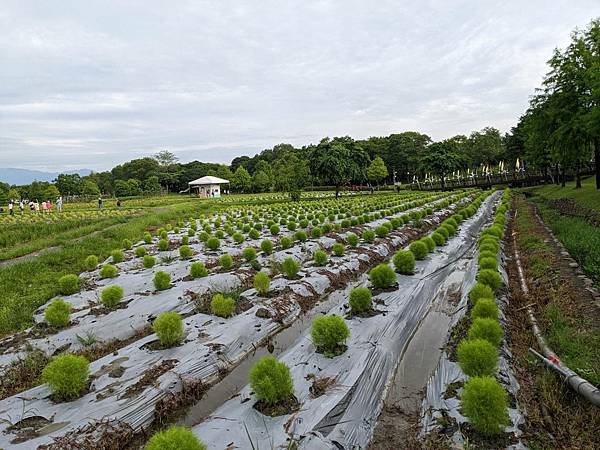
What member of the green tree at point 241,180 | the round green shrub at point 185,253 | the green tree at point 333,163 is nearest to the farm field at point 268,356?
the round green shrub at point 185,253

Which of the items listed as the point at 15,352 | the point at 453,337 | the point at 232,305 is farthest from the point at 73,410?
the point at 453,337

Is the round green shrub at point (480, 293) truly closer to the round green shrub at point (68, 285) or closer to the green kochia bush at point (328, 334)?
the green kochia bush at point (328, 334)

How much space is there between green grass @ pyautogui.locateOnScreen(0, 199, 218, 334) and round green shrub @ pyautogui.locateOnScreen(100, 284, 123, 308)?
1.57 m

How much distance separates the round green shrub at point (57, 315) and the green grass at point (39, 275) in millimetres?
1063

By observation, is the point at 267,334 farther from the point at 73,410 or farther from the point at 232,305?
the point at 73,410

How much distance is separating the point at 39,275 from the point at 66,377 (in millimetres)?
8059

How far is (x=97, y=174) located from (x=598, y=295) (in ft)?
340

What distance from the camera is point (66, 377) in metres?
4.57

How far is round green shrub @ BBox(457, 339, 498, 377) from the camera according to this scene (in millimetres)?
4598

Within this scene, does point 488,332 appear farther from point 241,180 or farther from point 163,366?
point 241,180

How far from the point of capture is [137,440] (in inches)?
168

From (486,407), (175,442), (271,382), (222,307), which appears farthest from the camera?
(222,307)

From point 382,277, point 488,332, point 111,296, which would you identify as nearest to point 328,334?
point 488,332

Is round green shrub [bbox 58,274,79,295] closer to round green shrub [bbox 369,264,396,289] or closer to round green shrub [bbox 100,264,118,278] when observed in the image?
round green shrub [bbox 100,264,118,278]
